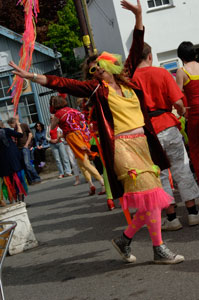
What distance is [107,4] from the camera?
21.9 metres

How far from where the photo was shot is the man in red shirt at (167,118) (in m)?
5.43

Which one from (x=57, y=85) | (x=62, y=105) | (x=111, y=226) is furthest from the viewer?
(x=62, y=105)

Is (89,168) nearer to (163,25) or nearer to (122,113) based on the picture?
(122,113)

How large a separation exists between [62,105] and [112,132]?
15.2ft

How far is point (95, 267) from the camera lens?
200 inches

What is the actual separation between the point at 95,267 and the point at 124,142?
135 centimetres

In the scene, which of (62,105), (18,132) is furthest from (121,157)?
(18,132)

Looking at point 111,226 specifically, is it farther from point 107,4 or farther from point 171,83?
point 107,4

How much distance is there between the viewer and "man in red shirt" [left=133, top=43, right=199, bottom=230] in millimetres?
5426

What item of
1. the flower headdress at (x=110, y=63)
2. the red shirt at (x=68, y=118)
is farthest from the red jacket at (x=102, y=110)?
the red shirt at (x=68, y=118)

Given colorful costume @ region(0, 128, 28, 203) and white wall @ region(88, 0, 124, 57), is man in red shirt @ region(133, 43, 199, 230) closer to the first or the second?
colorful costume @ region(0, 128, 28, 203)

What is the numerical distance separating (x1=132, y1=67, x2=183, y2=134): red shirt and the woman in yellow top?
80cm

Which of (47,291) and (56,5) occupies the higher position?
(56,5)

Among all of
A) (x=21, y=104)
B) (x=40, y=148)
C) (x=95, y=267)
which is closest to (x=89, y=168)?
(x=95, y=267)
